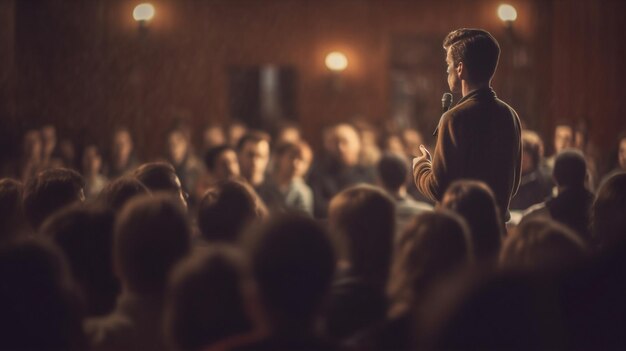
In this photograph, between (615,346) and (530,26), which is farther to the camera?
(530,26)

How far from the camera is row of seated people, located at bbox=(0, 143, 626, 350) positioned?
1.79 metres

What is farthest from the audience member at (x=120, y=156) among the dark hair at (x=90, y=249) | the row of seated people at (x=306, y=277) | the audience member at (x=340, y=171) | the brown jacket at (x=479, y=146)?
the dark hair at (x=90, y=249)

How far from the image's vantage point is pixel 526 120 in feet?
45.2

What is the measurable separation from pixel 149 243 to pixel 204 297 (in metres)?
0.52

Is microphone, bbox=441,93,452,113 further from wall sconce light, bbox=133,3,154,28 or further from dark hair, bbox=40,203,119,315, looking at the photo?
wall sconce light, bbox=133,3,154,28

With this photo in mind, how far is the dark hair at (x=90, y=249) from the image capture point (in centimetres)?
310

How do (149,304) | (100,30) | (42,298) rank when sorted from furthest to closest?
(100,30), (149,304), (42,298)

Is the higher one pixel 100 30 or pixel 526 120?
pixel 100 30

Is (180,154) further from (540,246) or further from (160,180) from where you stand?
(540,246)

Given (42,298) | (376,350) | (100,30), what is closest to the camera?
(42,298)

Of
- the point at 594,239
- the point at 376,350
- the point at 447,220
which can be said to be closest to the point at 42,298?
the point at 376,350

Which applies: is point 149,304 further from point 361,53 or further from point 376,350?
point 361,53

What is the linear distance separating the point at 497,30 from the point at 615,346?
38.3 feet

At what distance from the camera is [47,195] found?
4023 mm
